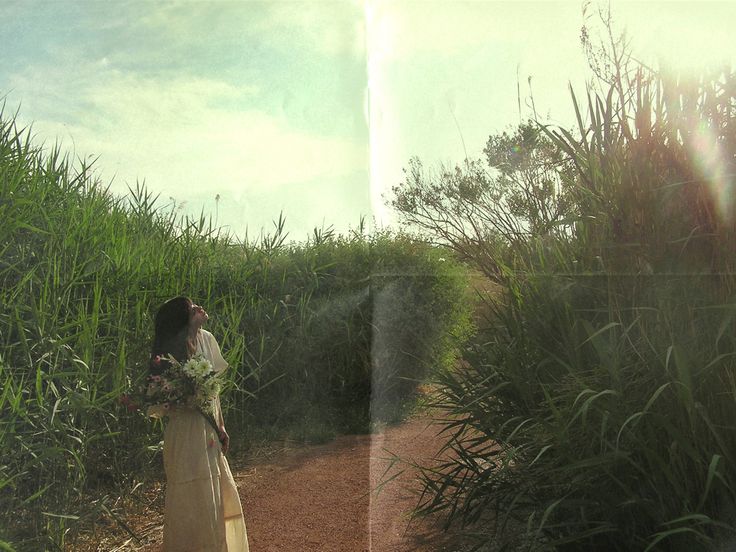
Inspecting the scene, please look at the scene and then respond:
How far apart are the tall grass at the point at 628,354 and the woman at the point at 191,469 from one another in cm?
137

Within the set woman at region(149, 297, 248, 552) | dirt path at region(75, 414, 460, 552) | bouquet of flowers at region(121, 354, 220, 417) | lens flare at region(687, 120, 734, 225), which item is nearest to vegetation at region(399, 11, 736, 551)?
lens flare at region(687, 120, 734, 225)

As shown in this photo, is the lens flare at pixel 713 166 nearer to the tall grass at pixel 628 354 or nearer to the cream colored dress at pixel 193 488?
the tall grass at pixel 628 354

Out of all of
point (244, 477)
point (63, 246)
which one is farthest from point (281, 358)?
point (63, 246)

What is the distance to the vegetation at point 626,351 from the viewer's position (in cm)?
336

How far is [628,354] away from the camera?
390 centimetres

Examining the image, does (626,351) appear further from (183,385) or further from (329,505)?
(329,505)

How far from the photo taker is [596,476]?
353 cm

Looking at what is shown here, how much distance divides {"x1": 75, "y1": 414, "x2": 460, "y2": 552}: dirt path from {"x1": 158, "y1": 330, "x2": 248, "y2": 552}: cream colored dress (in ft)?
2.94

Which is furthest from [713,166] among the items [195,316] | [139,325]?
[139,325]

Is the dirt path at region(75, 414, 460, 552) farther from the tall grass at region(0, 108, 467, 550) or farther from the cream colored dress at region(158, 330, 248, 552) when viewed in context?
the cream colored dress at region(158, 330, 248, 552)

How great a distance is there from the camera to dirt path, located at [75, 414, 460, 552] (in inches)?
199

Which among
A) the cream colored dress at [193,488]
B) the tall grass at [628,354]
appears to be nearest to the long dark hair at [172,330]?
the cream colored dress at [193,488]

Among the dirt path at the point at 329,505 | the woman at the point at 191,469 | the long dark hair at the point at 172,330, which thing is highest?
the long dark hair at the point at 172,330

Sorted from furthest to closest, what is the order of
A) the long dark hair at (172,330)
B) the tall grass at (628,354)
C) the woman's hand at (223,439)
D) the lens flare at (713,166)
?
the woman's hand at (223,439), the long dark hair at (172,330), the lens flare at (713,166), the tall grass at (628,354)
